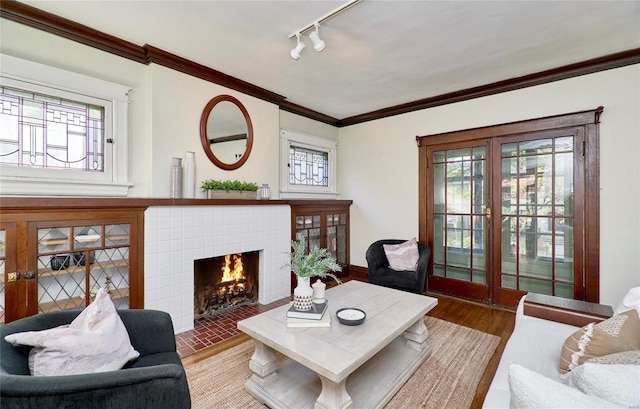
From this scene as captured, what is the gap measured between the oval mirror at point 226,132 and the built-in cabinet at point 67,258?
1002 millimetres

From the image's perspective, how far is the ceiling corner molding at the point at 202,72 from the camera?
2.60m

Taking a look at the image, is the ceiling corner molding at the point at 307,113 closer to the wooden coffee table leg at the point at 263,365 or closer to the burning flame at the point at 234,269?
the burning flame at the point at 234,269

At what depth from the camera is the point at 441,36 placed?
237 cm

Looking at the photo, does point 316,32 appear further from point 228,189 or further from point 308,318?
point 308,318

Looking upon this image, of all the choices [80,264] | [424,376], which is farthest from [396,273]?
[80,264]

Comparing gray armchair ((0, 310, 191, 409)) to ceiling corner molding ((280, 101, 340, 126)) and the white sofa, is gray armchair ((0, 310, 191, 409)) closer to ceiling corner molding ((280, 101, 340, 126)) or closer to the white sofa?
the white sofa

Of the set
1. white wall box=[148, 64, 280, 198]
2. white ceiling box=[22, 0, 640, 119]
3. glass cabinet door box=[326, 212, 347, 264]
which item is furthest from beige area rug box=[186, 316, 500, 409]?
white ceiling box=[22, 0, 640, 119]

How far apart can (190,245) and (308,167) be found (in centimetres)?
222

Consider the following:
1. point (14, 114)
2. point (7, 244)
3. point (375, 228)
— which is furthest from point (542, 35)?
point (7, 244)

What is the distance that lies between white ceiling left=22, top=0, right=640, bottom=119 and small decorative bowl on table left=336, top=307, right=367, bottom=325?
7.09ft

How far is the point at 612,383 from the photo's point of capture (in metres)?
0.77

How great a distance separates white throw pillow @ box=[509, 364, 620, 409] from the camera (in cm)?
69

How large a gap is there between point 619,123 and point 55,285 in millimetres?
5099

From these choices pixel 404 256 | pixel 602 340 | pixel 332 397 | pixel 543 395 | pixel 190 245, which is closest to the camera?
pixel 543 395
